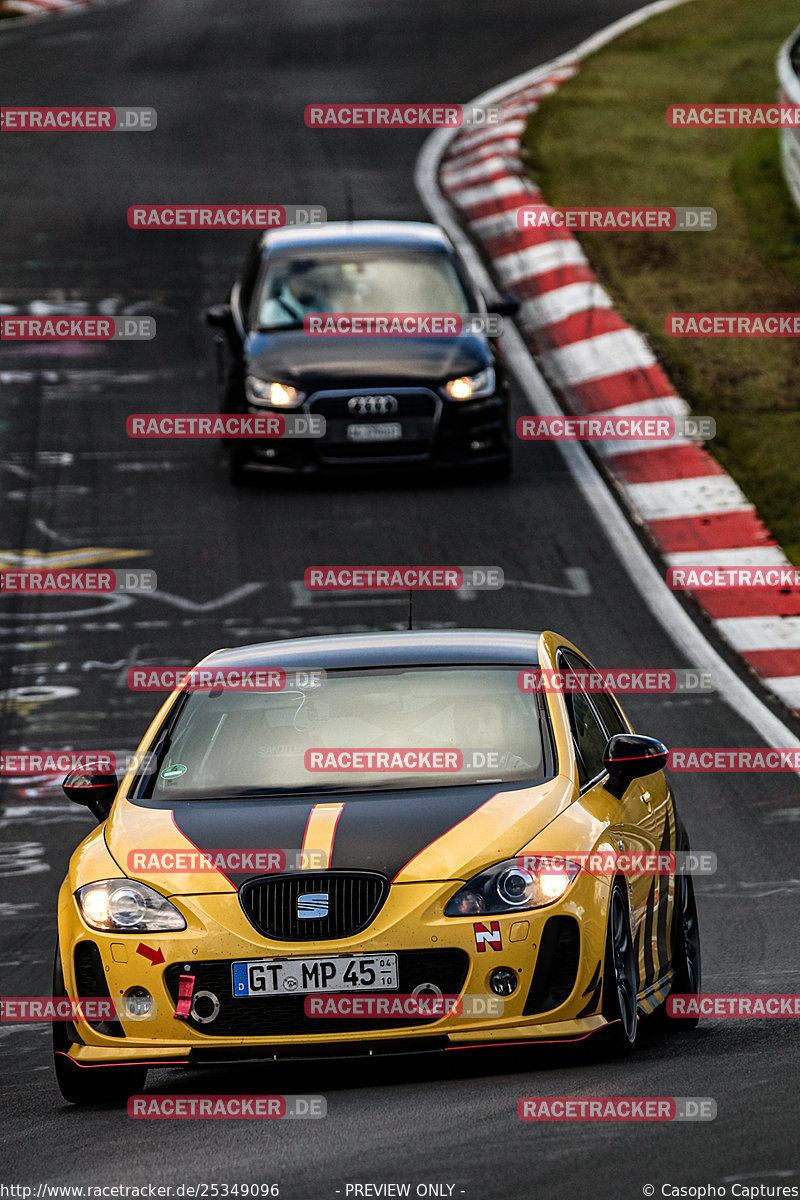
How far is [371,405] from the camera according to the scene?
16297 mm

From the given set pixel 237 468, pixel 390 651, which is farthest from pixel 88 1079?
pixel 237 468

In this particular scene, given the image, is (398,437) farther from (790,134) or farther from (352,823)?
(352,823)

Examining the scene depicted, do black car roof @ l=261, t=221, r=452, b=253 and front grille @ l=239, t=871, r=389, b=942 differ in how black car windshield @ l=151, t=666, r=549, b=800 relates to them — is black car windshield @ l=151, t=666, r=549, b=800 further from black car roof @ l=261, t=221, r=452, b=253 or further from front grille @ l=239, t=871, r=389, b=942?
black car roof @ l=261, t=221, r=452, b=253

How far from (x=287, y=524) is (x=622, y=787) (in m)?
9.01

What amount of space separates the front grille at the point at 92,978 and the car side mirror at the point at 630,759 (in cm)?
181

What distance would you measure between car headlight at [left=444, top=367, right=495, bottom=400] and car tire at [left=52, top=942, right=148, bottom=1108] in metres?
10.1

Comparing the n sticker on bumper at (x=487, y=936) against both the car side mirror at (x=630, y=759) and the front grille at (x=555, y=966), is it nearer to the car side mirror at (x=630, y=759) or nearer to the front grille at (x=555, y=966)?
the front grille at (x=555, y=966)

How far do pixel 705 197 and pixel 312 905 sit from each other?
19451 millimetres

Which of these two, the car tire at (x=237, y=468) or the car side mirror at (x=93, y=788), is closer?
the car side mirror at (x=93, y=788)

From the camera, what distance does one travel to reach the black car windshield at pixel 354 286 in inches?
675

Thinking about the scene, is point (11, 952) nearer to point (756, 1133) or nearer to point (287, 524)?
point (756, 1133)

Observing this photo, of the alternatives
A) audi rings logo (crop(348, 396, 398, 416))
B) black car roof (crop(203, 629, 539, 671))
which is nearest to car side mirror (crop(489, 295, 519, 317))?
audi rings logo (crop(348, 396, 398, 416))

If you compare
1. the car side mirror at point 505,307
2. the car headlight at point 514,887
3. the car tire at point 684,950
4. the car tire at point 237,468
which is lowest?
the car tire at point 237,468

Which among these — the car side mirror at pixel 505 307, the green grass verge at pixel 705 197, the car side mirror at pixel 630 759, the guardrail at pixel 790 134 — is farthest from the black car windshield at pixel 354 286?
the car side mirror at pixel 630 759
